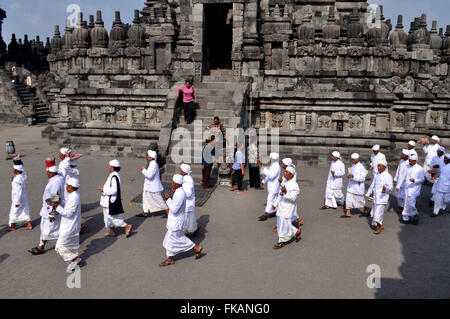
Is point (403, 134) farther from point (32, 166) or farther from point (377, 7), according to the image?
point (32, 166)

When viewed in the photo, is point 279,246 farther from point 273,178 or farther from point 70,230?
point 70,230

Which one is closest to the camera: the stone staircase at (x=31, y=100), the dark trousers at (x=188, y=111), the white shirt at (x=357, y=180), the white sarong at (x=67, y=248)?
the white sarong at (x=67, y=248)

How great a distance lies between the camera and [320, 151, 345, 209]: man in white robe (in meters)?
10.1

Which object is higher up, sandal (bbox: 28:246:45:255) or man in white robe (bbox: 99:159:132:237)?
man in white robe (bbox: 99:159:132:237)

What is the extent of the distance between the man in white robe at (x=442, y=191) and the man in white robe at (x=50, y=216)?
29.1 ft

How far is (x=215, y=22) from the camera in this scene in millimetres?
20375

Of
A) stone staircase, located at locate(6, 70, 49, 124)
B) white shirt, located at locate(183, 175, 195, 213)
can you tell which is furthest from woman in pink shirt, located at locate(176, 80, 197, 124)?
stone staircase, located at locate(6, 70, 49, 124)

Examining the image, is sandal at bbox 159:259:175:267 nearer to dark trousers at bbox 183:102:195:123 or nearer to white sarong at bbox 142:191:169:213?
white sarong at bbox 142:191:169:213

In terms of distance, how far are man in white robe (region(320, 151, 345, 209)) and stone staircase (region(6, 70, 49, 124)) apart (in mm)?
26724

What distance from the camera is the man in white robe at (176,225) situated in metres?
6.93

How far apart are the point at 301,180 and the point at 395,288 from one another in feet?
23.4

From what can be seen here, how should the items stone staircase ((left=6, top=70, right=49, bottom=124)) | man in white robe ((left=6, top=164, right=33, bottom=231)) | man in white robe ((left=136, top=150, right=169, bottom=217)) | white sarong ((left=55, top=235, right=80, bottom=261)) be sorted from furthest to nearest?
stone staircase ((left=6, top=70, right=49, bottom=124)), man in white robe ((left=136, top=150, right=169, bottom=217)), man in white robe ((left=6, top=164, right=33, bottom=231)), white sarong ((left=55, top=235, right=80, bottom=261))

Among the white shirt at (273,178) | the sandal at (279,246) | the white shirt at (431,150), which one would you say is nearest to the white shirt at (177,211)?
the sandal at (279,246)

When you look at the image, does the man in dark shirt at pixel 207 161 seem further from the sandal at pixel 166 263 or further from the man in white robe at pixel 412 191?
the man in white robe at pixel 412 191
